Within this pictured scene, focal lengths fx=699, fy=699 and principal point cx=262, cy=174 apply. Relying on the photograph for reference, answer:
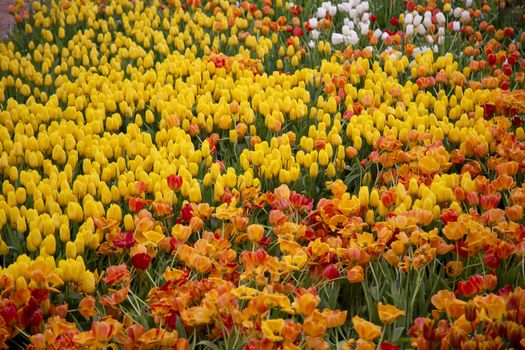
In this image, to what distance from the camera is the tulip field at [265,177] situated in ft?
6.66

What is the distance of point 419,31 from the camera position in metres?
4.87

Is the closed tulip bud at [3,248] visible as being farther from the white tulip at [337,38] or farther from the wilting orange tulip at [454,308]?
the white tulip at [337,38]

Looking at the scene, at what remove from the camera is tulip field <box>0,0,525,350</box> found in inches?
79.9

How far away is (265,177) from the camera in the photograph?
3.05m

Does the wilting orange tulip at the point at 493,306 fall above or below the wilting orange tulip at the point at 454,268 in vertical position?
above

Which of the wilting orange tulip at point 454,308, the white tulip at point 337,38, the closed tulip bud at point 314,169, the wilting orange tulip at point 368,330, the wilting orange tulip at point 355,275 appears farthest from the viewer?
the white tulip at point 337,38

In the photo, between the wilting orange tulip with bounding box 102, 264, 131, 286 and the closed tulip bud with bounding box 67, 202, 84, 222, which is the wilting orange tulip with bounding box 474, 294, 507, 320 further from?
the closed tulip bud with bounding box 67, 202, 84, 222

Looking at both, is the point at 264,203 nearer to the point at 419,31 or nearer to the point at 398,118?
the point at 398,118

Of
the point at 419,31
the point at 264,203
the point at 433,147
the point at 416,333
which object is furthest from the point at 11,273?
the point at 419,31

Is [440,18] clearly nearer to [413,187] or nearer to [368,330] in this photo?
[413,187]

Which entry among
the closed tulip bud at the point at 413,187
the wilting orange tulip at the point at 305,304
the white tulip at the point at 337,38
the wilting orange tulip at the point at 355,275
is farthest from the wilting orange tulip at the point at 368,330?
the white tulip at the point at 337,38

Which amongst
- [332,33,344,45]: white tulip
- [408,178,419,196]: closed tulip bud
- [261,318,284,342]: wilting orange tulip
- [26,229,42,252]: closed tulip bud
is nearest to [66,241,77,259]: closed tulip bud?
[26,229,42,252]: closed tulip bud

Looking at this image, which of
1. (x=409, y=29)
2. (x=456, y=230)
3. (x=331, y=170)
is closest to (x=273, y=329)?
(x=456, y=230)

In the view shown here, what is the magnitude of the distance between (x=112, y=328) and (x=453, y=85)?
2.76 m
